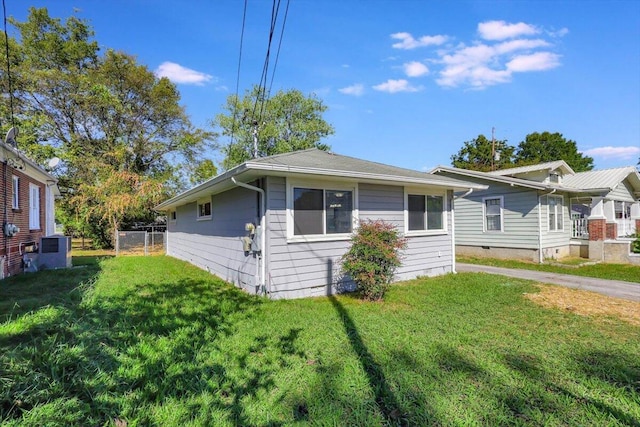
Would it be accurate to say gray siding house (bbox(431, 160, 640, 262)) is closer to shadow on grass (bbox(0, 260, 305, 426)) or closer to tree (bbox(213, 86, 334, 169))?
shadow on grass (bbox(0, 260, 305, 426))

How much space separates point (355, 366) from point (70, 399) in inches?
94.6

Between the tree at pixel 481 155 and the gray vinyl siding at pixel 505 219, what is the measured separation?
22.2m

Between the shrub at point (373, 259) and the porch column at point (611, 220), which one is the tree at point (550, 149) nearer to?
the porch column at point (611, 220)

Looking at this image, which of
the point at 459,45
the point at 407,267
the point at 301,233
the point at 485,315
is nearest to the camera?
the point at 485,315

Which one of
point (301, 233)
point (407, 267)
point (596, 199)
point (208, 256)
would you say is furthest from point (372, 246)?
point (596, 199)

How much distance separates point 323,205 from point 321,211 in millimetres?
132

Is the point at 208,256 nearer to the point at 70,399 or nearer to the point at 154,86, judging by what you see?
the point at 70,399

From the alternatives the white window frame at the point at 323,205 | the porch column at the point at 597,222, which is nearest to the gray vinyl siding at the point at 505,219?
the porch column at the point at 597,222

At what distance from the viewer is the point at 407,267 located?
317 inches

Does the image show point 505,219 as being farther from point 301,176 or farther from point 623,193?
point 301,176

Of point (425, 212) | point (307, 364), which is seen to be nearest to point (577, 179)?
point (425, 212)

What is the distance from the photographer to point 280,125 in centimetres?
2814

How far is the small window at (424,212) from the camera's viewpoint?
8188 mm

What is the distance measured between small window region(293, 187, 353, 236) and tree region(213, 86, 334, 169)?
21124mm
